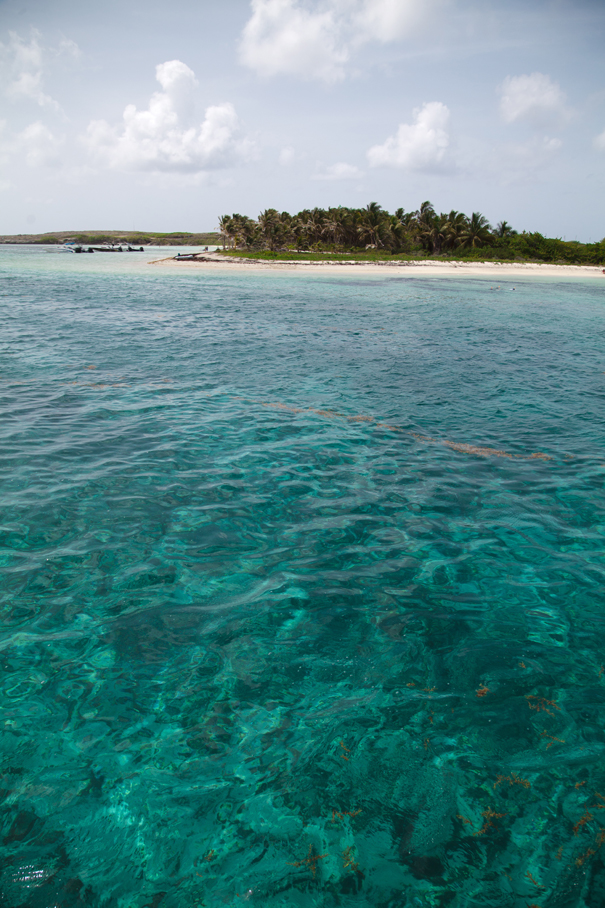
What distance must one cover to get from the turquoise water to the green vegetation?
8358 cm

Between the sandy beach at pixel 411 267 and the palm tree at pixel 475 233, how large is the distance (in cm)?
1047

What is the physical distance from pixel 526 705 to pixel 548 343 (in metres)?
22.5

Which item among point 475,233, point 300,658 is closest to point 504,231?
point 475,233

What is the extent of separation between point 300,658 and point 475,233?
103 metres

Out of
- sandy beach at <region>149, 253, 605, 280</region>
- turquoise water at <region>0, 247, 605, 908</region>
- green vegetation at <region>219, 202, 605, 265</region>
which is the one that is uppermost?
green vegetation at <region>219, 202, 605, 265</region>

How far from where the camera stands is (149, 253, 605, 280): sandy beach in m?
71.6

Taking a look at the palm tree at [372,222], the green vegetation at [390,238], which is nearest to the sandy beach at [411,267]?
the green vegetation at [390,238]

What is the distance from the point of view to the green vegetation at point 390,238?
91000 mm

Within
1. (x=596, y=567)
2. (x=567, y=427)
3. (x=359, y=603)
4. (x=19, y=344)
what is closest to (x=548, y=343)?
(x=567, y=427)

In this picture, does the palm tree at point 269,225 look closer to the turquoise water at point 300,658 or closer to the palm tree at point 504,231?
the palm tree at point 504,231

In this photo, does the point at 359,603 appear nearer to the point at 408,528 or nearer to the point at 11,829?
the point at 408,528

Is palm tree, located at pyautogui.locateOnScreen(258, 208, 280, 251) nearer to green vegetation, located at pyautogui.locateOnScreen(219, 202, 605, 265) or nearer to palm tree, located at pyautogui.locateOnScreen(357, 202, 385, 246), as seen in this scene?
green vegetation, located at pyautogui.locateOnScreen(219, 202, 605, 265)

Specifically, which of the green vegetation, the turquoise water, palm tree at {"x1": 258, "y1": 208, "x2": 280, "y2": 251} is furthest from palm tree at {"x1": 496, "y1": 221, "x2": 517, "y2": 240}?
the turquoise water

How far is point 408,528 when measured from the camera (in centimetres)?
702
